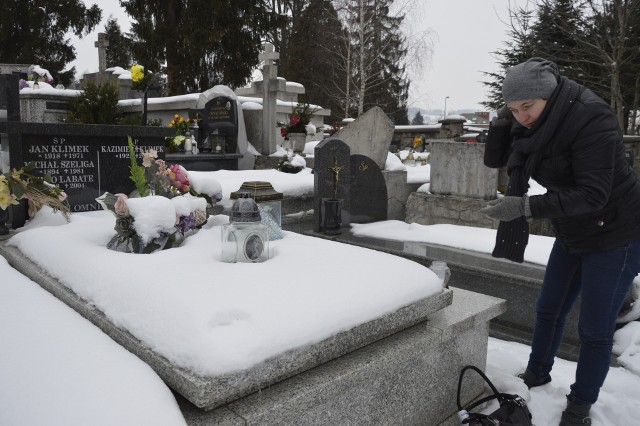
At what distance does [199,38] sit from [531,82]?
15134 mm

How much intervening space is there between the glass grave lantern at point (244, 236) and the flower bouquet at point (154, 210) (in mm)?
328

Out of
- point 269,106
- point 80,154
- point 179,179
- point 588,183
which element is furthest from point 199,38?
point 588,183

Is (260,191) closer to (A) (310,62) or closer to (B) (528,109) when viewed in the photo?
(B) (528,109)

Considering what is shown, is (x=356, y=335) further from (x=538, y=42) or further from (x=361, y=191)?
(x=538, y=42)

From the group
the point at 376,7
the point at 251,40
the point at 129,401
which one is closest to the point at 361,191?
the point at 129,401

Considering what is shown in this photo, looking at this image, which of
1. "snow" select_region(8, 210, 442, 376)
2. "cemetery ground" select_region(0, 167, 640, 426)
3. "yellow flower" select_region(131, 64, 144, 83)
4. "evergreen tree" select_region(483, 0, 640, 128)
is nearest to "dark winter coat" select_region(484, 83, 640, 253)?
"snow" select_region(8, 210, 442, 376)

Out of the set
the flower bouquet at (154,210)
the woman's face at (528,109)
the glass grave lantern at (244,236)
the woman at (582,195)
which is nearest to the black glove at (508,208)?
the woman at (582,195)

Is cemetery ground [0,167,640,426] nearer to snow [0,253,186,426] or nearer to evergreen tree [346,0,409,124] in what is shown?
snow [0,253,186,426]

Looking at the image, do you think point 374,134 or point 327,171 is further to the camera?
point 374,134

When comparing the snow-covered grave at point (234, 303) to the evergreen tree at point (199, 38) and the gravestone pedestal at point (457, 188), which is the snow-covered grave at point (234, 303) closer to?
the gravestone pedestal at point (457, 188)

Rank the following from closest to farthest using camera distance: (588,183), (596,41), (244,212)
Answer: (588,183) → (244,212) → (596,41)

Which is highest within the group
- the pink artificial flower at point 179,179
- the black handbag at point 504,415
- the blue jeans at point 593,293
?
the pink artificial flower at point 179,179

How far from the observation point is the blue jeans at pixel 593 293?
6.66 ft

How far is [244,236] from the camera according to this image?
6.37ft
